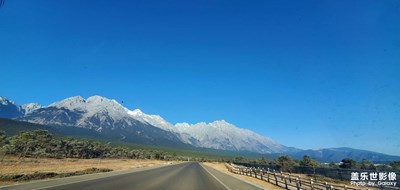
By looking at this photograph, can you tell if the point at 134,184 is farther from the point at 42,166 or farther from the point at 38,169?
the point at 42,166

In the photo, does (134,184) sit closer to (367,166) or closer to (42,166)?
(42,166)

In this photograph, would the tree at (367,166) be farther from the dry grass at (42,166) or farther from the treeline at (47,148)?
the treeline at (47,148)

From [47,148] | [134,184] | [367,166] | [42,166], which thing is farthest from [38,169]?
[47,148]

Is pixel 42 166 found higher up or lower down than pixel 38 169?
lower down

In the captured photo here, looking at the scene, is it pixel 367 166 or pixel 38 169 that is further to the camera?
pixel 367 166

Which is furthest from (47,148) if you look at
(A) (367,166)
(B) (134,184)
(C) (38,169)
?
(B) (134,184)

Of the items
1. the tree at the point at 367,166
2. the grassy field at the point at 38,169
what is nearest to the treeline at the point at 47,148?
the grassy field at the point at 38,169

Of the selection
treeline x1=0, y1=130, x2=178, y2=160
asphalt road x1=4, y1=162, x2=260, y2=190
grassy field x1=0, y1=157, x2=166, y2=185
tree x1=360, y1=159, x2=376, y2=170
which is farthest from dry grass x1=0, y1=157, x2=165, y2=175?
tree x1=360, y1=159, x2=376, y2=170

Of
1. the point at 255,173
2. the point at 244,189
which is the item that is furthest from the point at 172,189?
the point at 255,173

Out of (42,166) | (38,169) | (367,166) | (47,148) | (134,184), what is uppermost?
(367,166)

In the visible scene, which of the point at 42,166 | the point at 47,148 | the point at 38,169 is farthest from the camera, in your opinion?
the point at 47,148

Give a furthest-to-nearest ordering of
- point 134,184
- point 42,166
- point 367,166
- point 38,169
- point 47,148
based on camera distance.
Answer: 1. point 47,148
2. point 42,166
3. point 367,166
4. point 38,169
5. point 134,184

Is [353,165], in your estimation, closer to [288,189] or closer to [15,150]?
[288,189]

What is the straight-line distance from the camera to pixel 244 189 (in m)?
25.4
